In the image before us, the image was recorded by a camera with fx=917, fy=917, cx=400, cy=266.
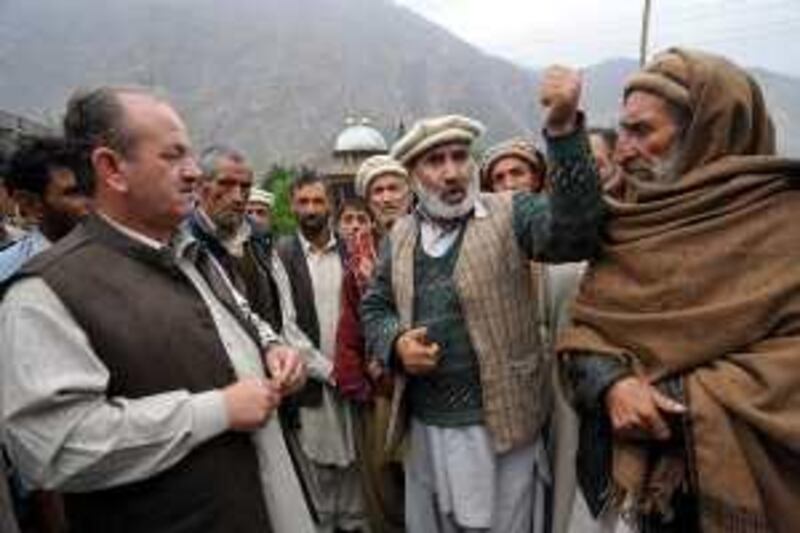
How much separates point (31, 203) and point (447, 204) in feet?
7.23

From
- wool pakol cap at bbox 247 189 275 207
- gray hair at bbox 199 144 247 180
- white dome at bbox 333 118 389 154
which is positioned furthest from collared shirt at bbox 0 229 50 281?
white dome at bbox 333 118 389 154

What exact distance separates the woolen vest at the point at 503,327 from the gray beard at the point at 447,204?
6 cm

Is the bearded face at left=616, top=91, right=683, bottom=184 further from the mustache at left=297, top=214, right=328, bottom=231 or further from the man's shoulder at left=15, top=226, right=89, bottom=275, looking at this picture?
the mustache at left=297, top=214, right=328, bottom=231

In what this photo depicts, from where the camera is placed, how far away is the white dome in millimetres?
41562

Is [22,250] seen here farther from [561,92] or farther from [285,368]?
[561,92]

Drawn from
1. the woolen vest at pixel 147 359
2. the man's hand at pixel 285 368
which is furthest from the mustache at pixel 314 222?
the woolen vest at pixel 147 359

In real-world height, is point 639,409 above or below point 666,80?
below

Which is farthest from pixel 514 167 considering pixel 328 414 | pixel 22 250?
pixel 22 250

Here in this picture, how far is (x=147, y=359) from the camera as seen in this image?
2.34 m

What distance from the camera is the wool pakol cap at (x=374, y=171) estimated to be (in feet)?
17.5

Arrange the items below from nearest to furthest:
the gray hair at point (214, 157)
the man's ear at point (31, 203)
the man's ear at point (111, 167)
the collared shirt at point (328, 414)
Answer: the man's ear at point (111, 167), the man's ear at point (31, 203), the gray hair at point (214, 157), the collared shirt at point (328, 414)

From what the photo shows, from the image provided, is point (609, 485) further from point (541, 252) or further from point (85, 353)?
point (85, 353)

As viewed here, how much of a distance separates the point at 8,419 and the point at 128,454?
299 mm

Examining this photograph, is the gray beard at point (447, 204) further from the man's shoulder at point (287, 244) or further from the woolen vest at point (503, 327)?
the man's shoulder at point (287, 244)
